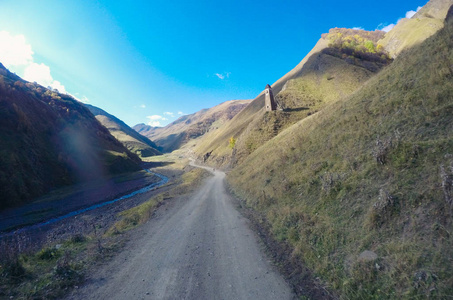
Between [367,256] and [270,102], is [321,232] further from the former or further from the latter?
[270,102]

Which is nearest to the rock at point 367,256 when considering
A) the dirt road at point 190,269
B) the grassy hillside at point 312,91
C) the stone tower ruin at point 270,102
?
the dirt road at point 190,269

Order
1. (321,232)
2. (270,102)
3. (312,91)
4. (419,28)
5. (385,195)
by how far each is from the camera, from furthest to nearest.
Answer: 1. (419,28)
2. (312,91)
3. (270,102)
4. (321,232)
5. (385,195)

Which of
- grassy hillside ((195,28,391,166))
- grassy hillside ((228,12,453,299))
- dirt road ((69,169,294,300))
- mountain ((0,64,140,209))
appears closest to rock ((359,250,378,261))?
grassy hillside ((228,12,453,299))

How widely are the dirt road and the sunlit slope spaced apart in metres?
88.8

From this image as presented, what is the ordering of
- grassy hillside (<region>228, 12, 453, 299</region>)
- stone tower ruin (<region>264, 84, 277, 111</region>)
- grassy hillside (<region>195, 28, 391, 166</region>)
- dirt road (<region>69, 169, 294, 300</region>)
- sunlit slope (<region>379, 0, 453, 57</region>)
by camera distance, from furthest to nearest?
sunlit slope (<region>379, 0, 453, 57</region>)
stone tower ruin (<region>264, 84, 277, 111</region>)
grassy hillside (<region>195, 28, 391, 166</region>)
dirt road (<region>69, 169, 294, 300</region>)
grassy hillside (<region>228, 12, 453, 299</region>)

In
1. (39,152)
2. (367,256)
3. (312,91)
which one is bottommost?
(39,152)

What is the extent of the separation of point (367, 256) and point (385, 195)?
234 centimetres

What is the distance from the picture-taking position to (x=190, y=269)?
762cm

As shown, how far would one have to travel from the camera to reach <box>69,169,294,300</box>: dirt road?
20.4ft

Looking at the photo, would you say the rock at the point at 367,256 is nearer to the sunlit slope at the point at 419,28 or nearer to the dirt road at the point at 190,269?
the dirt road at the point at 190,269

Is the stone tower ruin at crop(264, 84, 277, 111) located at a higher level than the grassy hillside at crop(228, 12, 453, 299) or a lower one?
higher

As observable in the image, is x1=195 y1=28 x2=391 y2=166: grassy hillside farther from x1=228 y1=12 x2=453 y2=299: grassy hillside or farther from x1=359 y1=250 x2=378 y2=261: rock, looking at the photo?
x1=359 y1=250 x2=378 y2=261: rock

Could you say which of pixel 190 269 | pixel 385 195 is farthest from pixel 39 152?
pixel 385 195

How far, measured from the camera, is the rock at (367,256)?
18.6 feet
